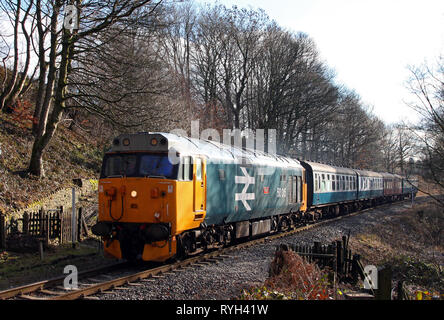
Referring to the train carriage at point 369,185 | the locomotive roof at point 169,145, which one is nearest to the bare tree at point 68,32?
the locomotive roof at point 169,145

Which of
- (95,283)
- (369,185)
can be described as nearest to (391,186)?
(369,185)

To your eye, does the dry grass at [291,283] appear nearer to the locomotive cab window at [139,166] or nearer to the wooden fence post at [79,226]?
the locomotive cab window at [139,166]

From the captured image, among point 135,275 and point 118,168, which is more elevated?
point 118,168

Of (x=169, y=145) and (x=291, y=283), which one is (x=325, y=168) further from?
(x=291, y=283)

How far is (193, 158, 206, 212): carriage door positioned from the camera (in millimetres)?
10805

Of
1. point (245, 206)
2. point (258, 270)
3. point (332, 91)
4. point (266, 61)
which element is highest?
point (266, 61)

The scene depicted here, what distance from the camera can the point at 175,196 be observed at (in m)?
9.80

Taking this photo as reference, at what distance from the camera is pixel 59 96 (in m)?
17.1
